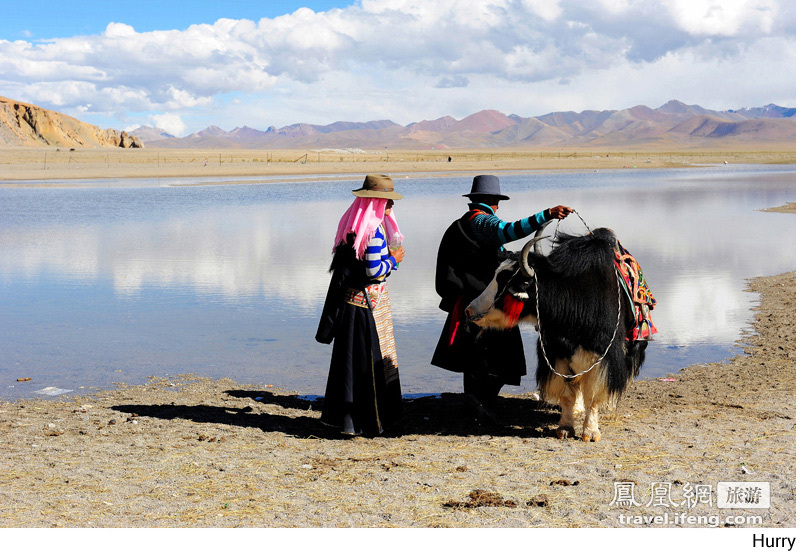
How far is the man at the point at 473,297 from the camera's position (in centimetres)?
505

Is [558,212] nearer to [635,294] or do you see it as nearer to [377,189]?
[635,294]

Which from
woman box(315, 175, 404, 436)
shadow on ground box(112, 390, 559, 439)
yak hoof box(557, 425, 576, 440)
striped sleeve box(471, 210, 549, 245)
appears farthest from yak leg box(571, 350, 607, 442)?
woman box(315, 175, 404, 436)

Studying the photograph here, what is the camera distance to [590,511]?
359 cm

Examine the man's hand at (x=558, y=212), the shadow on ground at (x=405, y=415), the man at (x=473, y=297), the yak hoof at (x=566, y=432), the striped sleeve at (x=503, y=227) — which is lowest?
the shadow on ground at (x=405, y=415)

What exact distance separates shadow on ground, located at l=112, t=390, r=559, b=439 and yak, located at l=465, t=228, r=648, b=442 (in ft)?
1.56

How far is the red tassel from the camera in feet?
15.4

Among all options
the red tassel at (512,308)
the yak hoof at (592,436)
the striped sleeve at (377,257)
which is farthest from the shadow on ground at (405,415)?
the striped sleeve at (377,257)

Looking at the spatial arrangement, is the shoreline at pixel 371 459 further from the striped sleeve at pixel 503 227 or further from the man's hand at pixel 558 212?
the man's hand at pixel 558 212

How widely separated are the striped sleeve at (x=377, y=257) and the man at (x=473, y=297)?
1.40 ft

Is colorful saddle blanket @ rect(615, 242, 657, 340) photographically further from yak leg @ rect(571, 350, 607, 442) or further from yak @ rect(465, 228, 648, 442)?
yak leg @ rect(571, 350, 607, 442)

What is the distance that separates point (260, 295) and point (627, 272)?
18.6ft

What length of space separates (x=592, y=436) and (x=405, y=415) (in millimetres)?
1309

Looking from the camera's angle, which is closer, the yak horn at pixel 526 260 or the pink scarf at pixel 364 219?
the yak horn at pixel 526 260

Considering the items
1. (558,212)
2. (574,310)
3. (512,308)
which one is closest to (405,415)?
(512,308)
